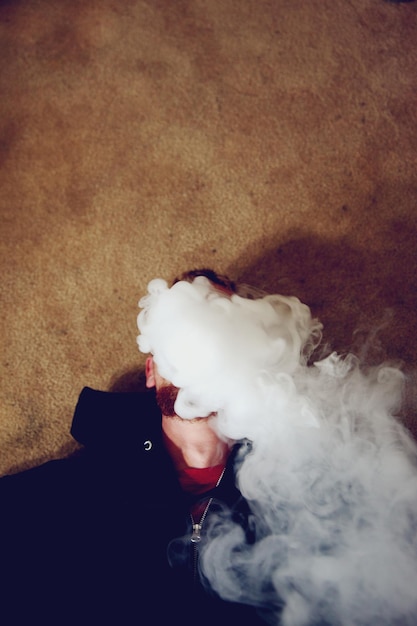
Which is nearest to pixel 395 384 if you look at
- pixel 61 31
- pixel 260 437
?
pixel 260 437

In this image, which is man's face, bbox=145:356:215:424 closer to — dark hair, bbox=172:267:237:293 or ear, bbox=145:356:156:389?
ear, bbox=145:356:156:389

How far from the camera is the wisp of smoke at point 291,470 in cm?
113

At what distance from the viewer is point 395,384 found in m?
1.40

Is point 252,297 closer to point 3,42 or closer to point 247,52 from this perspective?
point 247,52

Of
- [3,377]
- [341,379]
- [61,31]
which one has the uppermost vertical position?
[61,31]

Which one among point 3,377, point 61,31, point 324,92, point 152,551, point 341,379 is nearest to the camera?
point 152,551

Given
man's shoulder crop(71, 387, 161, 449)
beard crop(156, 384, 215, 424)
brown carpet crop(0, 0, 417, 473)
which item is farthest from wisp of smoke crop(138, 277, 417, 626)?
brown carpet crop(0, 0, 417, 473)

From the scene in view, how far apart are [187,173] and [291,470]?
101 cm

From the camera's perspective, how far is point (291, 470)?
1239 mm

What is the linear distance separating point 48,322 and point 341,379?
927 millimetres

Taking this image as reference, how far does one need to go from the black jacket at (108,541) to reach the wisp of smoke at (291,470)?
0.25ft

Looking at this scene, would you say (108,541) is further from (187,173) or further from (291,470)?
(187,173)

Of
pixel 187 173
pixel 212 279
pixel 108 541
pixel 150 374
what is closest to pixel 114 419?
pixel 150 374

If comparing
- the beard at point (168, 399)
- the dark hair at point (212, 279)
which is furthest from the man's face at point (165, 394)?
the dark hair at point (212, 279)
